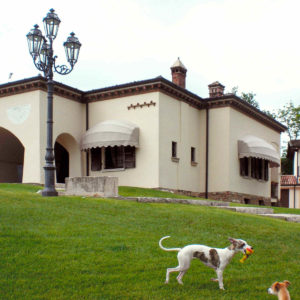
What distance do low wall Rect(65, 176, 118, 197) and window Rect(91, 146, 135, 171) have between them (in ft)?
28.8

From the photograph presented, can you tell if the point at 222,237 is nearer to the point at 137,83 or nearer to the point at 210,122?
the point at 137,83

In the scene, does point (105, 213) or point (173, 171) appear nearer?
point (105, 213)

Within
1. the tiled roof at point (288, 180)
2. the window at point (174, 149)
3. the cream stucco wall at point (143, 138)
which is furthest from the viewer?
the tiled roof at point (288, 180)

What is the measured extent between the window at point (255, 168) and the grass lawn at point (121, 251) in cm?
1632

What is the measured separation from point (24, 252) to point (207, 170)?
2061cm

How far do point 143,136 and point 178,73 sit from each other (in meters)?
5.59

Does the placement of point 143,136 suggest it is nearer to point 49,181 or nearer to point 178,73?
point 178,73

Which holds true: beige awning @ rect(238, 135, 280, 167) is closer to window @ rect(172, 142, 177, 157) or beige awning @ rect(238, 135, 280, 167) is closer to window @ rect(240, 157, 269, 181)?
window @ rect(240, 157, 269, 181)

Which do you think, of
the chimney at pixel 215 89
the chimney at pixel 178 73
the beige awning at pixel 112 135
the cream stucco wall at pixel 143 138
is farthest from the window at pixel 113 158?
the chimney at pixel 215 89

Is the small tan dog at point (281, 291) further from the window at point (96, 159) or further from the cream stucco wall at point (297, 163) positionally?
the cream stucco wall at point (297, 163)

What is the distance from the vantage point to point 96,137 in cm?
2648

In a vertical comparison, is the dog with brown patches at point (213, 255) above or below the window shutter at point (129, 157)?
below

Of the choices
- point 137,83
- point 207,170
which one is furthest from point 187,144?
point 137,83

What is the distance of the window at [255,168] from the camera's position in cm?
3032
